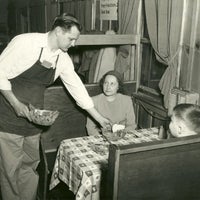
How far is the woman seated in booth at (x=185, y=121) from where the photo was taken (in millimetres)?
2195

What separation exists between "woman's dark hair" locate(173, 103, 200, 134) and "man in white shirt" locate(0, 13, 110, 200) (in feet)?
3.25

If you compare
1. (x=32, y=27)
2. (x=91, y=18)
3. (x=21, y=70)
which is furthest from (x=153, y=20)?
(x=32, y=27)

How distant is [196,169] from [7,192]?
1.99 meters

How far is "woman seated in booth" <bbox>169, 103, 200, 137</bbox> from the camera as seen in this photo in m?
2.20

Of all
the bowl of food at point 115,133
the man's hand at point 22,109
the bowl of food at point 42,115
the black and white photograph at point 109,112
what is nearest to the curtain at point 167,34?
the black and white photograph at point 109,112

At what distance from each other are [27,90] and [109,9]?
288cm

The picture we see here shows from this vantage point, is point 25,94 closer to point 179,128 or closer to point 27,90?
point 27,90

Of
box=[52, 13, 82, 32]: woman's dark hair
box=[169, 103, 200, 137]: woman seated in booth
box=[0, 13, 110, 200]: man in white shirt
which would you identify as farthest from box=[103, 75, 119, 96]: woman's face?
Answer: box=[169, 103, 200, 137]: woman seated in booth

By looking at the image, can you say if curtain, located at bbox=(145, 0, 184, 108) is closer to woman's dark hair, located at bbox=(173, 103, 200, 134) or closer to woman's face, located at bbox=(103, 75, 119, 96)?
woman's face, located at bbox=(103, 75, 119, 96)

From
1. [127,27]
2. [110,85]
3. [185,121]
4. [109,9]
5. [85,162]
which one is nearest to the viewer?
[185,121]

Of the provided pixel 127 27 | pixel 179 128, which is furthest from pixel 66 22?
pixel 127 27

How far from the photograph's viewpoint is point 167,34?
3.60m

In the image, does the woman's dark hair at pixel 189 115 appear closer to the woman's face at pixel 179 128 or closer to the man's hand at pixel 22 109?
the woman's face at pixel 179 128

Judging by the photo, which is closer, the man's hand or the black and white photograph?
the black and white photograph
